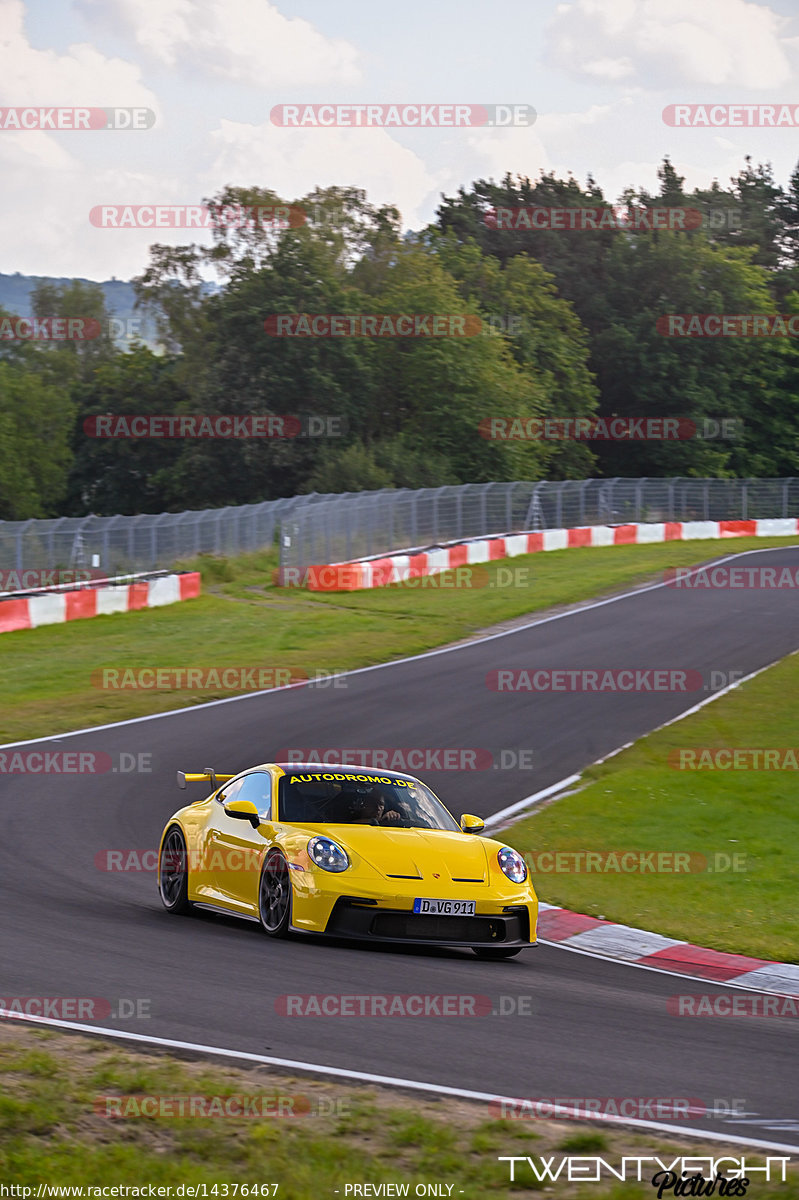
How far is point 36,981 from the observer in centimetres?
767

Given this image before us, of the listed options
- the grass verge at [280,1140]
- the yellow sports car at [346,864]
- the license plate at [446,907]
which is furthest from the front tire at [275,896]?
the grass verge at [280,1140]

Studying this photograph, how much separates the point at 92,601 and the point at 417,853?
21081 mm

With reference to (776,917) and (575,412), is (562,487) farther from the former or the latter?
(776,917)

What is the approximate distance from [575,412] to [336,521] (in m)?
31.8

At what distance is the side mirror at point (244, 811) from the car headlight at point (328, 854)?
0.67m

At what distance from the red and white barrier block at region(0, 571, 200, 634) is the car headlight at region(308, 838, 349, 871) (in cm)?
1920

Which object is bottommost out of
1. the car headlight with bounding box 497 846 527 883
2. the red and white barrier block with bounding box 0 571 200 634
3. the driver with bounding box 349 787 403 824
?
the car headlight with bounding box 497 846 527 883

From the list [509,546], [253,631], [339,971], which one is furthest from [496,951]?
[509,546]

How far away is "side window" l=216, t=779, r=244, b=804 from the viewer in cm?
1074

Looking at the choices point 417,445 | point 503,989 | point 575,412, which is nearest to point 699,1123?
point 503,989

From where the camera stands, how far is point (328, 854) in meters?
9.29

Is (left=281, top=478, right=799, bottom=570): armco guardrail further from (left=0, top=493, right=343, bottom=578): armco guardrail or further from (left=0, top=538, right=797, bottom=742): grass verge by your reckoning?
(left=0, top=538, right=797, bottom=742): grass verge

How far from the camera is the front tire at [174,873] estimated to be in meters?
10.5

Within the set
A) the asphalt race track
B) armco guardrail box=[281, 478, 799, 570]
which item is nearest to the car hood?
the asphalt race track
